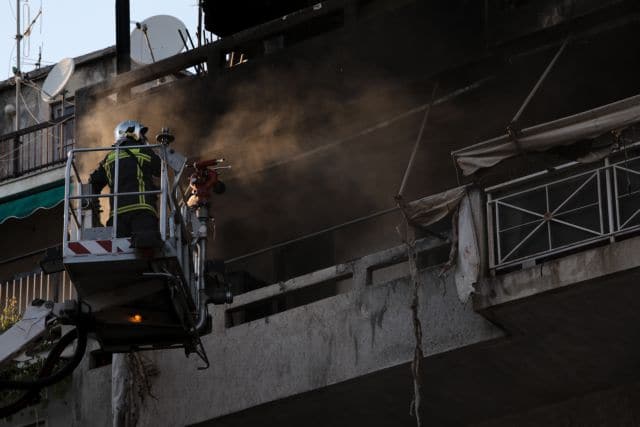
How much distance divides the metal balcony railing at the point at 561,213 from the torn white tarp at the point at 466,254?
6.4 inches

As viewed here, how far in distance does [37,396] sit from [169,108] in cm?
561

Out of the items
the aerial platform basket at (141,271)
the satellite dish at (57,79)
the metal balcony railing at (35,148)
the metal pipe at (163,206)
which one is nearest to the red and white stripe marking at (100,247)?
the aerial platform basket at (141,271)

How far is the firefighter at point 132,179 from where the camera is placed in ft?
53.4

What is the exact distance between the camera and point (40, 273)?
24.0 metres

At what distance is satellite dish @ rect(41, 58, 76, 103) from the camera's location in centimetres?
2725

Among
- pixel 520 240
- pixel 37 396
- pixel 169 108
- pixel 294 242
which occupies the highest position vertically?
pixel 169 108

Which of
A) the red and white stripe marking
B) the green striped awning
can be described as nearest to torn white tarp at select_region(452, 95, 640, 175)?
the red and white stripe marking

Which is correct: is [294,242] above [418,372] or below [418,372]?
above

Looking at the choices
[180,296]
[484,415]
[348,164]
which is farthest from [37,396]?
[348,164]

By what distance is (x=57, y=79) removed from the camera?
90.1 ft

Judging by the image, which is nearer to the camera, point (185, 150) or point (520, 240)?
point (520, 240)

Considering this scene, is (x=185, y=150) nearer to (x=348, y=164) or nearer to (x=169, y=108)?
(x=169, y=108)

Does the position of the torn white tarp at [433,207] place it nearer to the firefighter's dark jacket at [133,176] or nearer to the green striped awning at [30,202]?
the firefighter's dark jacket at [133,176]

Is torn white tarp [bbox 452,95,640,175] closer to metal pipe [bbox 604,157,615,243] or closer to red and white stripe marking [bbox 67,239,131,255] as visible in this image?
metal pipe [bbox 604,157,615,243]
